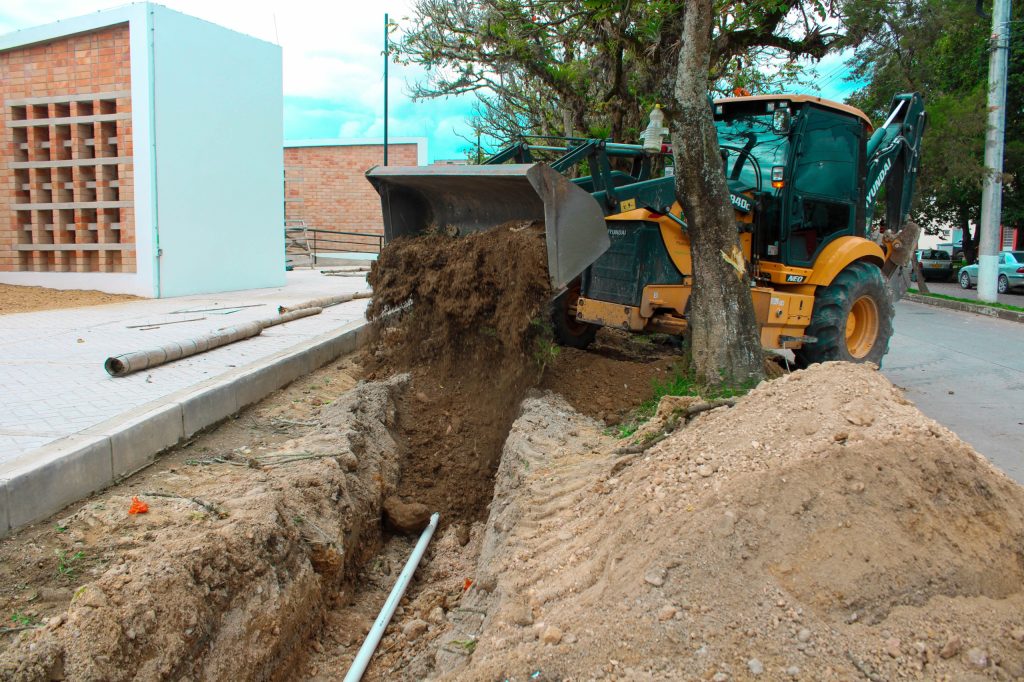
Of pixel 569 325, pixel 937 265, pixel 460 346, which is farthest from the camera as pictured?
pixel 937 265

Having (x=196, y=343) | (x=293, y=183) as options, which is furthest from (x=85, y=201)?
(x=293, y=183)

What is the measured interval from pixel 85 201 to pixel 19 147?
5.12 feet

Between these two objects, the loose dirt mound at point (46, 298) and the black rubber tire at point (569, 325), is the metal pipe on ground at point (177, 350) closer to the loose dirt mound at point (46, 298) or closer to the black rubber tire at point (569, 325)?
the black rubber tire at point (569, 325)

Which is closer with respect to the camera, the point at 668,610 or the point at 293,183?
the point at 668,610

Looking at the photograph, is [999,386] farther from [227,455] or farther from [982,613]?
[227,455]

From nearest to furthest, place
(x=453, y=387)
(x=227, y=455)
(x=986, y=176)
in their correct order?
(x=227, y=455), (x=453, y=387), (x=986, y=176)

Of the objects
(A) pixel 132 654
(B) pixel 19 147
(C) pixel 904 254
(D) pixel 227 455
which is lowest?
(A) pixel 132 654

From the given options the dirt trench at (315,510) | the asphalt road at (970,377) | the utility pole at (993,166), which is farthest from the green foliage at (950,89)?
the dirt trench at (315,510)

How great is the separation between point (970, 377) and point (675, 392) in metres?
4.83

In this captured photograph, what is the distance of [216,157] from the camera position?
1380 cm

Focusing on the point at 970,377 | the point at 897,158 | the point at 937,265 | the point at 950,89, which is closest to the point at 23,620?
the point at 970,377

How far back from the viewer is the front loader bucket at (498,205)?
18.4 ft

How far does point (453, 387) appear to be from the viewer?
6867mm

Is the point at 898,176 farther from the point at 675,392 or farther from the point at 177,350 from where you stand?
the point at 177,350
